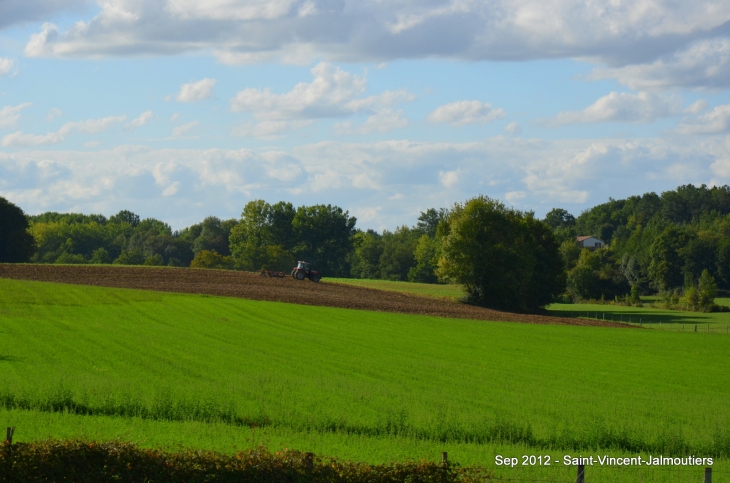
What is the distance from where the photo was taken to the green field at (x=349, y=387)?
738 inches

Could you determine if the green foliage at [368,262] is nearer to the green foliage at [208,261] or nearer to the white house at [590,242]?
the green foliage at [208,261]

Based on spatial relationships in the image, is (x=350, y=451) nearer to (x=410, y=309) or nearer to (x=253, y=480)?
(x=253, y=480)

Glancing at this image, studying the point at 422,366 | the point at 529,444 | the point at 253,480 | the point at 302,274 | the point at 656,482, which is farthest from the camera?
the point at 302,274

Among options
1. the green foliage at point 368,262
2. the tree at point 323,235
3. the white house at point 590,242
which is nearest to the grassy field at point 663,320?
the tree at point 323,235

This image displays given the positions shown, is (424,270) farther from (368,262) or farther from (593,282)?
(593,282)

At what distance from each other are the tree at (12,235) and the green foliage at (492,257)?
4717 cm

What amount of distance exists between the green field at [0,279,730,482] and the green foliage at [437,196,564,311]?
32.8m

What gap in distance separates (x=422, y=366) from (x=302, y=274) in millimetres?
50656

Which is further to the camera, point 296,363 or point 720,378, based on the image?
point 720,378

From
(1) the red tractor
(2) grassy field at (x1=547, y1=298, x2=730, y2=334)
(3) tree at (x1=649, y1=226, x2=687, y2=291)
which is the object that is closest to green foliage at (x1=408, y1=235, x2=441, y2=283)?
(3) tree at (x1=649, y1=226, x2=687, y2=291)

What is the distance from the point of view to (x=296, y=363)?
31.4 m

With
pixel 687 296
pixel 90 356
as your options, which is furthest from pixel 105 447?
pixel 687 296

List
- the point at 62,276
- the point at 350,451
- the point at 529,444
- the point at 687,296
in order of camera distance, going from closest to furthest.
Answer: the point at 350,451 < the point at 529,444 < the point at 62,276 < the point at 687,296

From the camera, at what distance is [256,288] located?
68312mm
